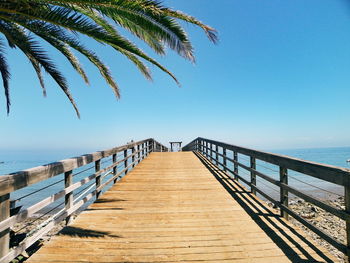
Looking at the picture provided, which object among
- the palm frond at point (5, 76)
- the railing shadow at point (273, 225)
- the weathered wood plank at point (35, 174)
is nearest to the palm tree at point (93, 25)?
the palm frond at point (5, 76)

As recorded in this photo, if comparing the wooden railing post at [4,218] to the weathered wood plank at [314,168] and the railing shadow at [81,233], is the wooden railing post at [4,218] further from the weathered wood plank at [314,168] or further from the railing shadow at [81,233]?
the weathered wood plank at [314,168]

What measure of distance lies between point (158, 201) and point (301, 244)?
2642 millimetres

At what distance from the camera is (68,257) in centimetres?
232

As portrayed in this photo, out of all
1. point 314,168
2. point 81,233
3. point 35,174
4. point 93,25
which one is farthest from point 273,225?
point 93,25

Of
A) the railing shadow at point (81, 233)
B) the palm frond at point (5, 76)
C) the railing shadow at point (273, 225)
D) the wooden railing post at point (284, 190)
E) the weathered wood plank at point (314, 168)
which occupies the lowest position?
the railing shadow at point (273, 225)

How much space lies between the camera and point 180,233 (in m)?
2.89

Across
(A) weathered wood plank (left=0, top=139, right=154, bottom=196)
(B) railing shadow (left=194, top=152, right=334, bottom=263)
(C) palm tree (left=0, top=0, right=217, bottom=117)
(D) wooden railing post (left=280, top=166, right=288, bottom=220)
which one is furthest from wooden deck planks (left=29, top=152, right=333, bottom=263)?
(C) palm tree (left=0, top=0, right=217, bottom=117)

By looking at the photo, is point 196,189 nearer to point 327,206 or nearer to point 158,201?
point 158,201

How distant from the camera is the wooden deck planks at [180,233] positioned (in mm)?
2363

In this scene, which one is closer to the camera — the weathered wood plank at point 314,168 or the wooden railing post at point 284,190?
the weathered wood plank at point 314,168

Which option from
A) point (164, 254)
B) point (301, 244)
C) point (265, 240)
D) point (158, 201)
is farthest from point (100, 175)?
point (301, 244)

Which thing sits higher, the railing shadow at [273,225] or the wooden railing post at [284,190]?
the wooden railing post at [284,190]

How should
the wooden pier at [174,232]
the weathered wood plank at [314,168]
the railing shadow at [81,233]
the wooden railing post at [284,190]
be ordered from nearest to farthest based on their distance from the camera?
the weathered wood plank at [314,168]
the wooden pier at [174,232]
the railing shadow at [81,233]
the wooden railing post at [284,190]

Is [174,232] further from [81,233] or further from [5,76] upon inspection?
[5,76]
